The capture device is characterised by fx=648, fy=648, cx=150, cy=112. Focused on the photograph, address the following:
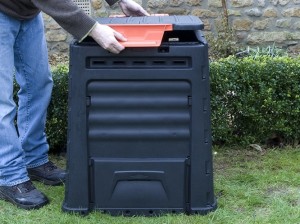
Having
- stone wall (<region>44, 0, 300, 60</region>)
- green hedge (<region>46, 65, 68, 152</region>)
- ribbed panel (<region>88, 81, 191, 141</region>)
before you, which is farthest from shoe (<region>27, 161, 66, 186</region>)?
stone wall (<region>44, 0, 300, 60</region>)

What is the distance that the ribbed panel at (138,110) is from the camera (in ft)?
11.4

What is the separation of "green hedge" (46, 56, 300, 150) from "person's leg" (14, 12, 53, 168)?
52cm

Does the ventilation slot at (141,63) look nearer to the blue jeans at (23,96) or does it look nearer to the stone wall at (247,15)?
the blue jeans at (23,96)

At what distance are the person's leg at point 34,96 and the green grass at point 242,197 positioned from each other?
0.53 ft

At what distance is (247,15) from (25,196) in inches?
198

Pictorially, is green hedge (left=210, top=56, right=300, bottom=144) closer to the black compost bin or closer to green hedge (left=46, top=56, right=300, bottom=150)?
green hedge (left=46, top=56, right=300, bottom=150)

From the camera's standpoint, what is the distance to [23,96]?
163 inches

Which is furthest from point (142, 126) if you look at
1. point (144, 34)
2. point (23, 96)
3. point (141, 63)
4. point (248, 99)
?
point (248, 99)

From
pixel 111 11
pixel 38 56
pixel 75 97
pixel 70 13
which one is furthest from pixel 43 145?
pixel 111 11

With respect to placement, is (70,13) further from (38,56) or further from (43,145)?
(43,145)

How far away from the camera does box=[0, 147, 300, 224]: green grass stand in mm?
3656

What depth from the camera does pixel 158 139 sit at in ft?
11.6

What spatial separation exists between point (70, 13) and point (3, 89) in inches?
26.7

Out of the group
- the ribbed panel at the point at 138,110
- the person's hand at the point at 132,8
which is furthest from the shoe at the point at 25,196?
the person's hand at the point at 132,8
